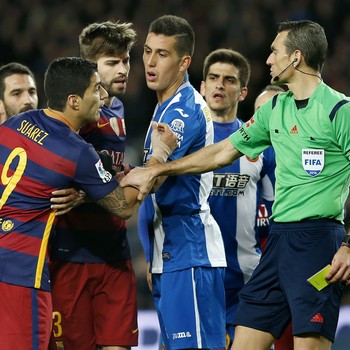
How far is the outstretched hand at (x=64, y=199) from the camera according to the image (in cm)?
504

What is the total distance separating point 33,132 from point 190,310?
1.54 m

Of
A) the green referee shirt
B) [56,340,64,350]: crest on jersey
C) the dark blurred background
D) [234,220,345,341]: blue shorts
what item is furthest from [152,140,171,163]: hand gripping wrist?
the dark blurred background

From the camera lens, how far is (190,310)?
563cm

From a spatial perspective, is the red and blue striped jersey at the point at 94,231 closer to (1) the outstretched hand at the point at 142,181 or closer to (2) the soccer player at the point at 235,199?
(1) the outstretched hand at the point at 142,181

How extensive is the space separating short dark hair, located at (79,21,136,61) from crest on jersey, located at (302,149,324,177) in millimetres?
1679

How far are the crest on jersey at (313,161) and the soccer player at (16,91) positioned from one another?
2751 millimetres

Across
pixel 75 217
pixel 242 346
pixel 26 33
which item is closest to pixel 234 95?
pixel 75 217

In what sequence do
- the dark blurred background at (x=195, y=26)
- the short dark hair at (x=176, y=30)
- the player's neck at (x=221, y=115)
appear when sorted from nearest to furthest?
the short dark hair at (x=176, y=30) → the player's neck at (x=221, y=115) → the dark blurred background at (x=195, y=26)

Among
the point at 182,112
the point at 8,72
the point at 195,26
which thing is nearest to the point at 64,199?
the point at 182,112

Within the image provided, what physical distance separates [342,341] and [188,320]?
3.13 meters

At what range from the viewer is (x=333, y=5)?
44.3 feet

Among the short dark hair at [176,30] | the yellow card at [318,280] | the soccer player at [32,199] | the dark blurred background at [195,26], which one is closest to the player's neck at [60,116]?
the soccer player at [32,199]

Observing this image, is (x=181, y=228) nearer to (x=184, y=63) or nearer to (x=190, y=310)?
(x=190, y=310)

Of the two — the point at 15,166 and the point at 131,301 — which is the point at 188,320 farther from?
the point at 15,166
